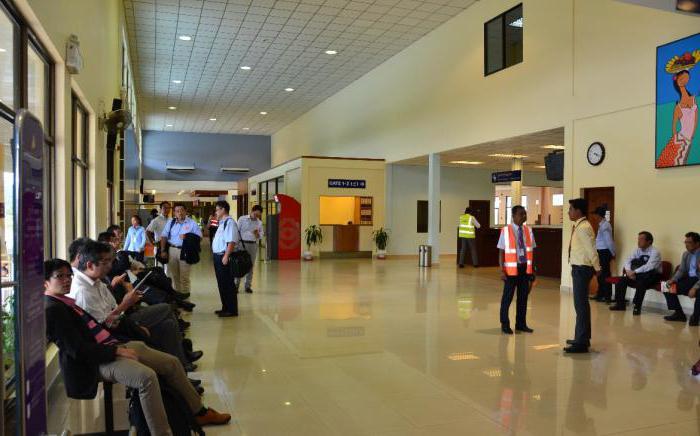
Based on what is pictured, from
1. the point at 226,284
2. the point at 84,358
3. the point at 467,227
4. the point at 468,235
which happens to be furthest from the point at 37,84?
the point at 468,235

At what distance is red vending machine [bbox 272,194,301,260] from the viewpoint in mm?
16047

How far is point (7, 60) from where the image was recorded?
3.34m

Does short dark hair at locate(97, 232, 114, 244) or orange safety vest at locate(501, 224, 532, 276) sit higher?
short dark hair at locate(97, 232, 114, 244)

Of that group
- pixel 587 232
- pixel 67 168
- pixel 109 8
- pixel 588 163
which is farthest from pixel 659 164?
pixel 109 8

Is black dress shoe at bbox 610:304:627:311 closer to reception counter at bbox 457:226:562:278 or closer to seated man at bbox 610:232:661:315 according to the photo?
seated man at bbox 610:232:661:315

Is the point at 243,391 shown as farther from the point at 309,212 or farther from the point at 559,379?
the point at 309,212

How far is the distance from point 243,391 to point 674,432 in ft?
9.21

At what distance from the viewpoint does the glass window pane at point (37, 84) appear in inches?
Result: 158

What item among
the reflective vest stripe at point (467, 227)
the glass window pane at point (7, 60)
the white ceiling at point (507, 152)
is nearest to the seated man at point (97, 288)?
the glass window pane at point (7, 60)

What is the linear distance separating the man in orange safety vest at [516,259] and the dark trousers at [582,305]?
781mm

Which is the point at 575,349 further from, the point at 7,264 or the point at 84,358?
the point at 7,264

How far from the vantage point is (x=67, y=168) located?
4.78 m

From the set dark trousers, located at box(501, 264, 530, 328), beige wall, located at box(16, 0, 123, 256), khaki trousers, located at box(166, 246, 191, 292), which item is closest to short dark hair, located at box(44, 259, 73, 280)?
beige wall, located at box(16, 0, 123, 256)

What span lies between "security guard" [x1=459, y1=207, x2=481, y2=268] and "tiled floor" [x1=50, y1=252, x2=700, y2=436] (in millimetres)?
5821
